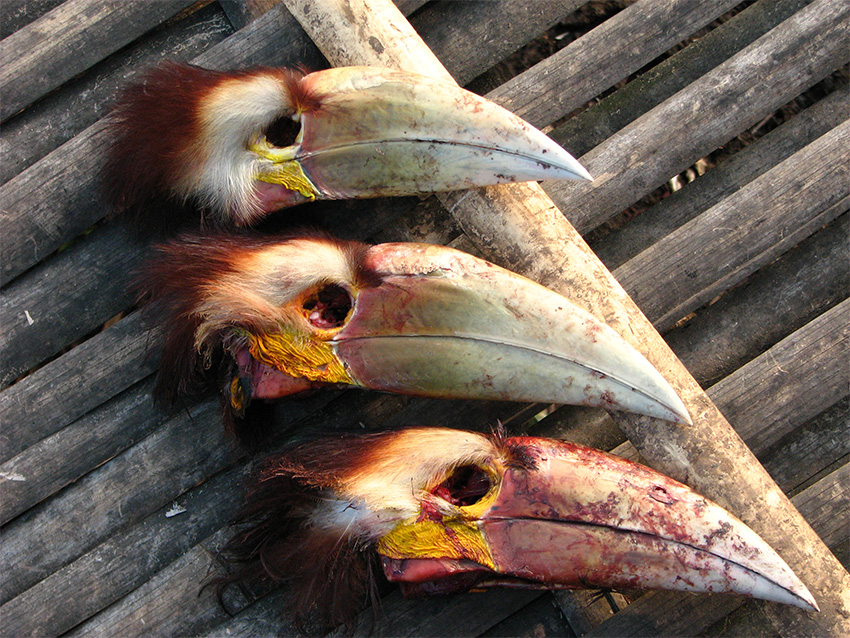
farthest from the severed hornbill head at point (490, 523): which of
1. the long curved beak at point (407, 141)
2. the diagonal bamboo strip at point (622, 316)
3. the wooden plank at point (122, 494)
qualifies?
the long curved beak at point (407, 141)

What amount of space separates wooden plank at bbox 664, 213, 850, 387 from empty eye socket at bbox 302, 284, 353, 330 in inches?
39.3

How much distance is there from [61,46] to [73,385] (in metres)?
1.08

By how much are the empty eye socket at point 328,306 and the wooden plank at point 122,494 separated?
480mm

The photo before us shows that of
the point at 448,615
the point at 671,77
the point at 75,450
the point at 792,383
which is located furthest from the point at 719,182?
the point at 75,450

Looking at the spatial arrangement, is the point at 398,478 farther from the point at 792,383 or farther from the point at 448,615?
the point at 792,383

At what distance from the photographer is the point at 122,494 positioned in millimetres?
1994

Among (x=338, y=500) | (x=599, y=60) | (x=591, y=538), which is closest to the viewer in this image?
(x=591, y=538)

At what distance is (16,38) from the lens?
6.93 feet

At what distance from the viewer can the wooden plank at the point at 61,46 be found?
2.11 metres

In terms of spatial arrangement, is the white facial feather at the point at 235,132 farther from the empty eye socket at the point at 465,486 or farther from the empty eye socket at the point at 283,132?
the empty eye socket at the point at 465,486

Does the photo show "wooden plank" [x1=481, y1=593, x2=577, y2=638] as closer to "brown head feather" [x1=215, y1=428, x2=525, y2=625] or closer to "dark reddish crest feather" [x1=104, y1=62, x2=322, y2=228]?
"brown head feather" [x1=215, y1=428, x2=525, y2=625]

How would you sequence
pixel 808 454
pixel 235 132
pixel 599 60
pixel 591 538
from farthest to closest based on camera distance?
pixel 599 60
pixel 808 454
pixel 235 132
pixel 591 538

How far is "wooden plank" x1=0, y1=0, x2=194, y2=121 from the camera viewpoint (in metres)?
2.11

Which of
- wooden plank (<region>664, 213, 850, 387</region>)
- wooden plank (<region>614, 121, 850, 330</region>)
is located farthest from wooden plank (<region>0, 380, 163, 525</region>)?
wooden plank (<region>664, 213, 850, 387</region>)
